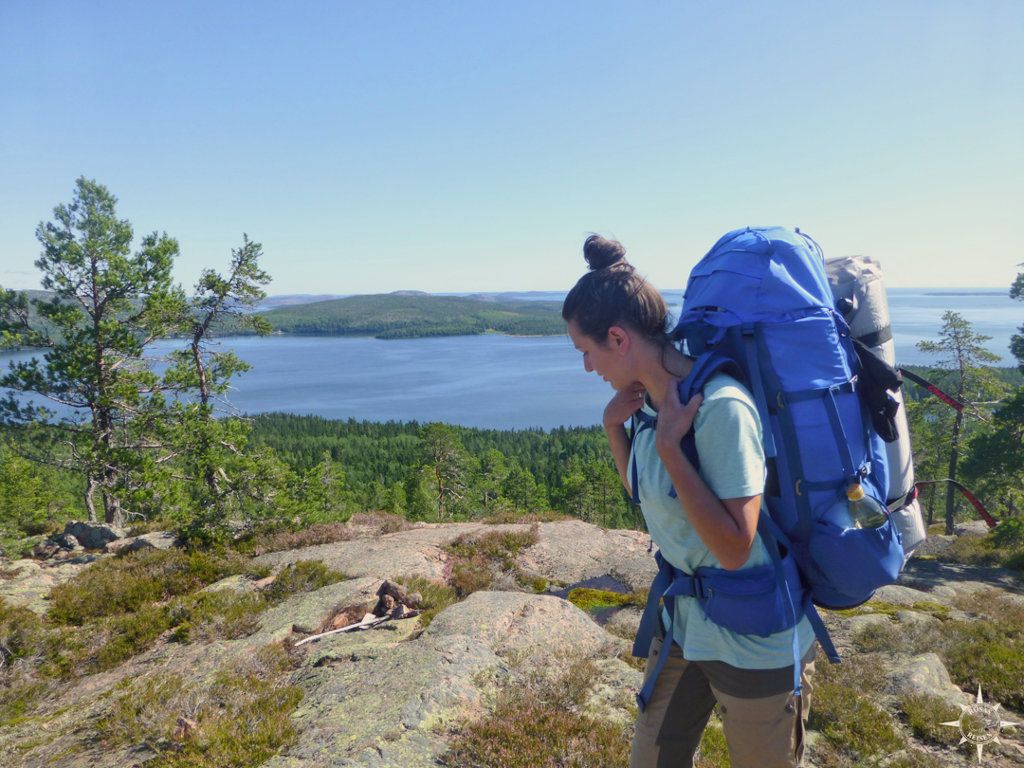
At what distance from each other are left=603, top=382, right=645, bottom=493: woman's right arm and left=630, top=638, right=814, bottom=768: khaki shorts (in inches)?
27.0

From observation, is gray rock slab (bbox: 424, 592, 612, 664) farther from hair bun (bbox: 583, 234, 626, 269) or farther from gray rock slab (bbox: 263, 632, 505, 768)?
hair bun (bbox: 583, 234, 626, 269)

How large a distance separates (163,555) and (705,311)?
9817 millimetres

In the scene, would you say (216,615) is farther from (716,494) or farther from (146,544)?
(716,494)

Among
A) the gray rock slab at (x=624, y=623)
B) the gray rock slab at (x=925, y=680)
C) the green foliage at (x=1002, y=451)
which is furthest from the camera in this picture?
the green foliage at (x=1002, y=451)

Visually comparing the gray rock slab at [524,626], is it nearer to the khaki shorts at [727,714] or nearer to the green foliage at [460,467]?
the khaki shorts at [727,714]

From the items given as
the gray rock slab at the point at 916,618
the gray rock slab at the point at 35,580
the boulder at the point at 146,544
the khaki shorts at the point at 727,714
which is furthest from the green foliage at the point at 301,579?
the gray rock slab at the point at 916,618

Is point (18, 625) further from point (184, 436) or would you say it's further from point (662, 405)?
point (662, 405)

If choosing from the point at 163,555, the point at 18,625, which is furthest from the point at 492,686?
the point at 163,555

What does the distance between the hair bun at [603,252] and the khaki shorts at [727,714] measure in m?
1.40

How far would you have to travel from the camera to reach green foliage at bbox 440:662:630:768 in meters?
3.47

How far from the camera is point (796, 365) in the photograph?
5.46 ft

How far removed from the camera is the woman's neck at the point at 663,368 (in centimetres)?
181

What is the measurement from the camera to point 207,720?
12.1 feet

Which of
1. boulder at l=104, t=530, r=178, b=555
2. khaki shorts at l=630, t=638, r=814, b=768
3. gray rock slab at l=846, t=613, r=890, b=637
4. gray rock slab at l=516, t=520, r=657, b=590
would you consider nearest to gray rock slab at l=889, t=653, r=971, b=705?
gray rock slab at l=846, t=613, r=890, b=637
